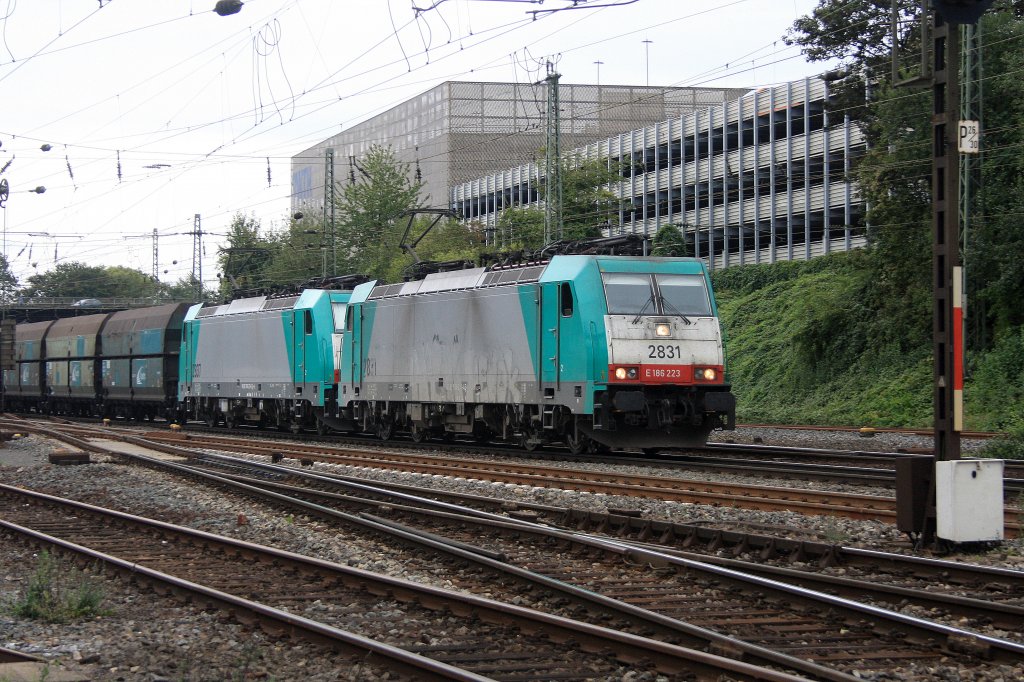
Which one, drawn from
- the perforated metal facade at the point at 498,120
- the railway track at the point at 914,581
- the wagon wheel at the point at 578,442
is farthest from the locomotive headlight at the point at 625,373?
the perforated metal facade at the point at 498,120

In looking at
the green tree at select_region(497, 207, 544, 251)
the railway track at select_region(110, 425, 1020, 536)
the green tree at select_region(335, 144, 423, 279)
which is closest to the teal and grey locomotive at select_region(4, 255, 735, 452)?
the railway track at select_region(110, 425, 1020, 536)

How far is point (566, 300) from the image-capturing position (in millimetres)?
20766

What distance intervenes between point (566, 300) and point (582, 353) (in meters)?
1.13

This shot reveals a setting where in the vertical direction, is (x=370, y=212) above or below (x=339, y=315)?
above

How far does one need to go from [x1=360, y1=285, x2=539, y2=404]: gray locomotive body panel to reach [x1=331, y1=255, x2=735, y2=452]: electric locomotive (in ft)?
0.12

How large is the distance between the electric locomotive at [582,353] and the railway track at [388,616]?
29.7 ft

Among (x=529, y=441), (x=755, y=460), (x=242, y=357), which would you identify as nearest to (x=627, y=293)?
(x=755, y=460)

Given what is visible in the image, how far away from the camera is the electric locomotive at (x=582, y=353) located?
20094mm

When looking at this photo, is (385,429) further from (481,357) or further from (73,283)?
(73,283)

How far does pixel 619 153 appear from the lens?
6222 centimetres

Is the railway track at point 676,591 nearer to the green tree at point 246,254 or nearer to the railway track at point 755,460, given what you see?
the railway track at point 755,460

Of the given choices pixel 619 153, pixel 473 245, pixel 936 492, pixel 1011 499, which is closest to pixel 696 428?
pixel 1011 499

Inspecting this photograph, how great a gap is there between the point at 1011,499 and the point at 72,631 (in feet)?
35.5

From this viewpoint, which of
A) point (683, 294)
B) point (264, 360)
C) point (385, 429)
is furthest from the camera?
point (264, 360)
